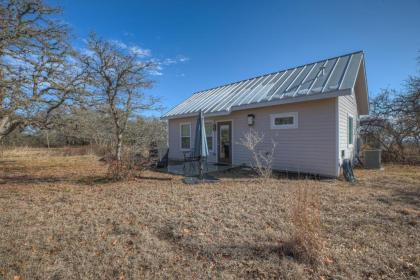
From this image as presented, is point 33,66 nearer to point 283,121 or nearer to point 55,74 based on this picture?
point 55,74

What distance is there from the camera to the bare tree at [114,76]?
8.48 metres

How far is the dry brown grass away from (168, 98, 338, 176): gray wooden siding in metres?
1.54

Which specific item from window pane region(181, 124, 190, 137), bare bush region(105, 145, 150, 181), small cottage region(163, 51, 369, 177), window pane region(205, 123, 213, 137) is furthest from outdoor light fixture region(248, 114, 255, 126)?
bare bush region(105, 145, 150, 181)

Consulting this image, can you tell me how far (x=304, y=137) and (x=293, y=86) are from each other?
1.99 meters

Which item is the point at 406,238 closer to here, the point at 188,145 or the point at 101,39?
the point at 188,145

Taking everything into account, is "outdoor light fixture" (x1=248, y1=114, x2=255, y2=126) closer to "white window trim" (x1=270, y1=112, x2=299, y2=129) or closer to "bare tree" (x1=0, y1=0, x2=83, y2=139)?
"white window trim" (x1=270, y1=112, x2=299, y2=129)

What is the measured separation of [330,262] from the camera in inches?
94.7

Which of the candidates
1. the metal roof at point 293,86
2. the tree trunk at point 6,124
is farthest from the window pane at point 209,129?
the tree trunk at point 6,124

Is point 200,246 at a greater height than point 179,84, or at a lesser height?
lesser

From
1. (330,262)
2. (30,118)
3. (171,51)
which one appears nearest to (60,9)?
(30,118)

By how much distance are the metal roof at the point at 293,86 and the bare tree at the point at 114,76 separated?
271 centimetres

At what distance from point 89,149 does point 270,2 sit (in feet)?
52.8

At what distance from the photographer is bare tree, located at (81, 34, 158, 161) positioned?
27.8 ft

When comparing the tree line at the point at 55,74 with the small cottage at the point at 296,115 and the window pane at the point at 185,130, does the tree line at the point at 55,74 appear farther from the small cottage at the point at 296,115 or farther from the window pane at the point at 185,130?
the small cottage at the point at 296,115
